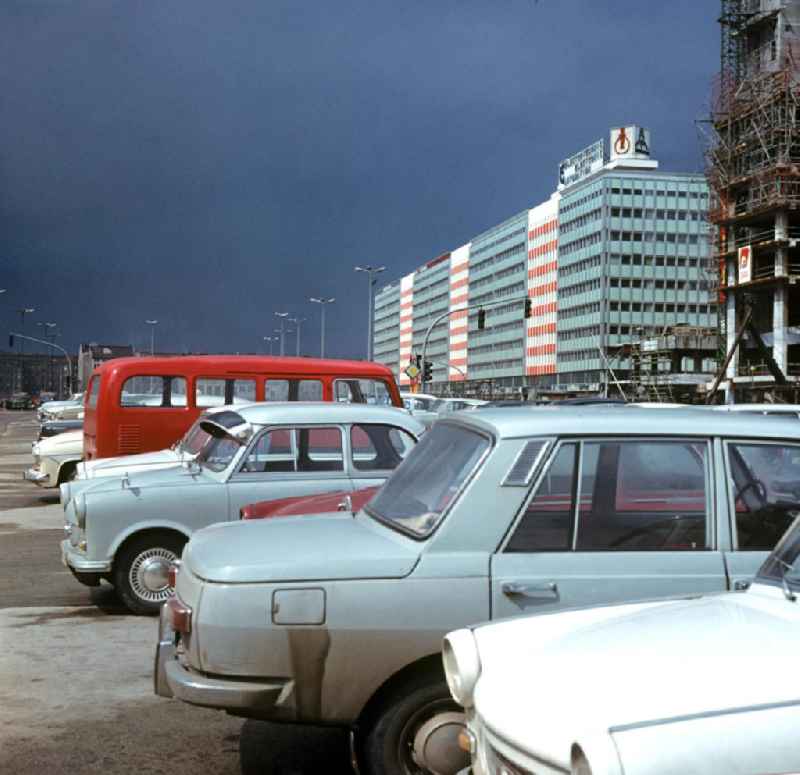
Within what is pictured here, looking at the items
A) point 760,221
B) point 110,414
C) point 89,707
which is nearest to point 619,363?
point 760,221

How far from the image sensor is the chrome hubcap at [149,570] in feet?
31.9

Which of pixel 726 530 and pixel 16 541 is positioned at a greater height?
pixel 726 530

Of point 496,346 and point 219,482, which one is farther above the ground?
point 496,346

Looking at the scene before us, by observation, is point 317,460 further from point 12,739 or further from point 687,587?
point 687,587

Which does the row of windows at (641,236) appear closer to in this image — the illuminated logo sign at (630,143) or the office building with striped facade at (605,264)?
the office building with striped facade at (605,264)

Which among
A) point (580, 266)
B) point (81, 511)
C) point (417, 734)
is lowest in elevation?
point (417, 734)

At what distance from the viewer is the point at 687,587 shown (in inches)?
193

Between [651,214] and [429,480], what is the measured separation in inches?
4766

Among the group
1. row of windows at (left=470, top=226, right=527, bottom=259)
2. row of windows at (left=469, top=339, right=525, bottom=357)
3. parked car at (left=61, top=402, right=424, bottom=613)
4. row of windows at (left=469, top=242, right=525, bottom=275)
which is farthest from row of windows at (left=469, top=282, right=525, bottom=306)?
parked car at (left=61, top=402, right=424, bottom=613)

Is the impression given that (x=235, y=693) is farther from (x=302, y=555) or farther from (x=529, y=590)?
(x=529, y=590)

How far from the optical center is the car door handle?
4730 millimetres

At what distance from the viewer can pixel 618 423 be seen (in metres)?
5.04

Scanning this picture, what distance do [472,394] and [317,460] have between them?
149 meters

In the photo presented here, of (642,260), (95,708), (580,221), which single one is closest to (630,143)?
(580,221)
